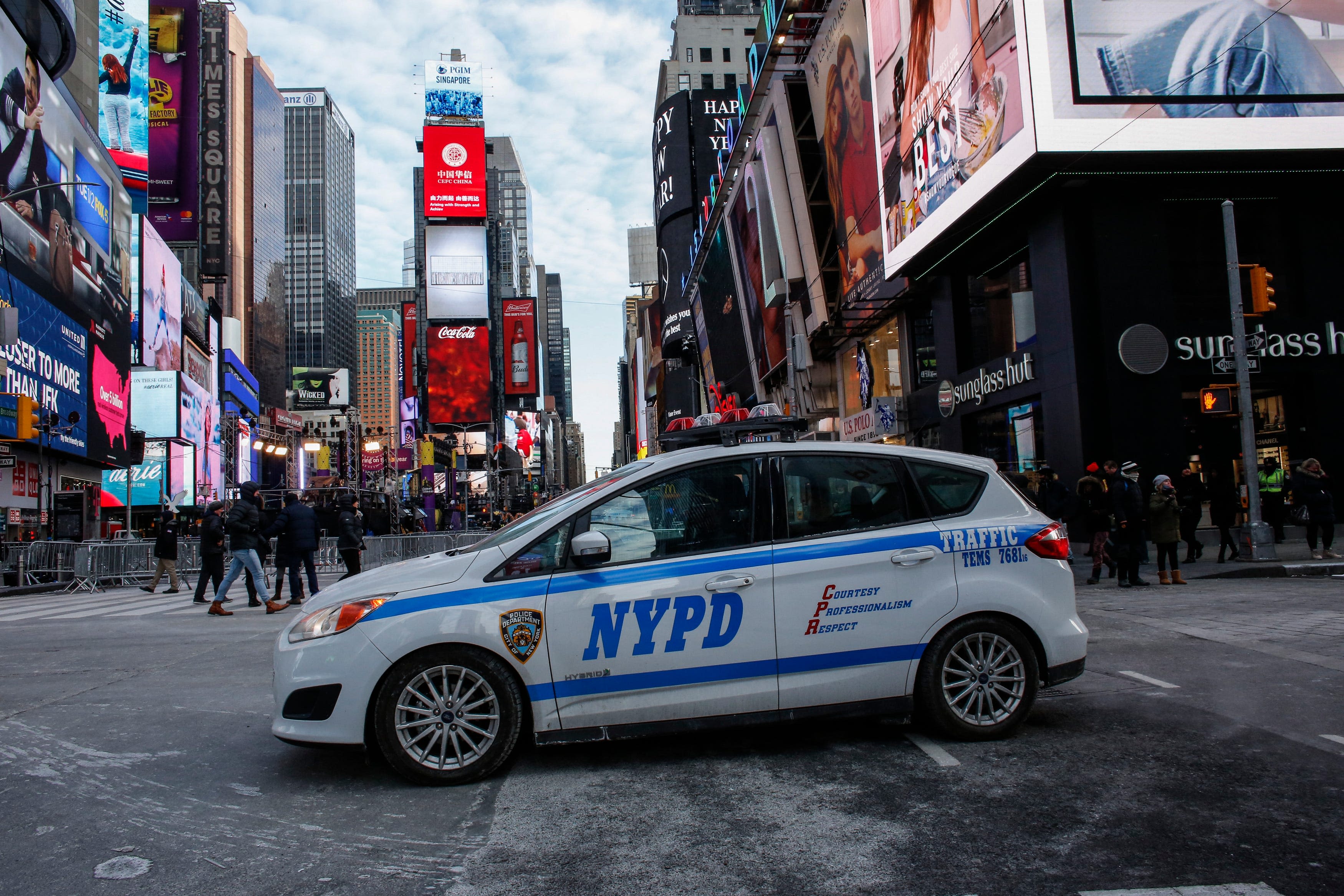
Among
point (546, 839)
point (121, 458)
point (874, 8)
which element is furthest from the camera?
point (121, 458)

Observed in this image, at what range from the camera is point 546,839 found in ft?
11.6

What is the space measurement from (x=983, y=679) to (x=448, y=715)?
2.80 metres

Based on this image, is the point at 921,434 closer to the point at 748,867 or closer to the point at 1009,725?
the point at 1009,725

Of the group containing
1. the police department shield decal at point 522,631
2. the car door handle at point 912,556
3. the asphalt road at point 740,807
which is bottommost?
the asphalt road at point 740,807

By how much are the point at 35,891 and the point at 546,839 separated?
1.82 metres

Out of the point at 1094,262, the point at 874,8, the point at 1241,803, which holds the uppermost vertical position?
A: the point at 874,8

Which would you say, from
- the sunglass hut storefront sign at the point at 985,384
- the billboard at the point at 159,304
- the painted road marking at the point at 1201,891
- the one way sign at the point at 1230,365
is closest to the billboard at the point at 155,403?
the billboard at the point at 159,304

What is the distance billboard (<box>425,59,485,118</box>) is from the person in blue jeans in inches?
3319

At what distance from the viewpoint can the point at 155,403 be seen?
167ft

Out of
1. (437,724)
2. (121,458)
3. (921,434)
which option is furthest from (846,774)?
(121,458)

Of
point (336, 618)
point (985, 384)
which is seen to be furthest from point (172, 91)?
point (336, 618)

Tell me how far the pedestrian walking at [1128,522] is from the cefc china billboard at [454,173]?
7158cm

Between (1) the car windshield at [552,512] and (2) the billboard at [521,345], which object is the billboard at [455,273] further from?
(1) the car windshield at [552,512]

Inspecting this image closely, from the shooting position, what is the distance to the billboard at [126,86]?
48.2 meters
